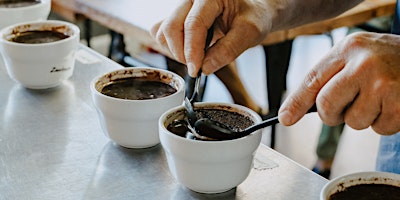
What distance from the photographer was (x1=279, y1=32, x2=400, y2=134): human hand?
0.86 m

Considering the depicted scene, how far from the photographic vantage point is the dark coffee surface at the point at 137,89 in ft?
3.60

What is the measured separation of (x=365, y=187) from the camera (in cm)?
87

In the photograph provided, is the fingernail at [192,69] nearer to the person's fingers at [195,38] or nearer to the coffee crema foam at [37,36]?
the person's fingers at [195,38]

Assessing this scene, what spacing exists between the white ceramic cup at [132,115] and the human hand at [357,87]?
0.75 feet

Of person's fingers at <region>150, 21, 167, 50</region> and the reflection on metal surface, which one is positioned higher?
person's fingers at <region>150, 21, 167, 50</region>

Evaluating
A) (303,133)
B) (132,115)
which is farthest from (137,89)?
(303,133)

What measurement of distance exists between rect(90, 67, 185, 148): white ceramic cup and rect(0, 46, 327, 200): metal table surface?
0.03 metres

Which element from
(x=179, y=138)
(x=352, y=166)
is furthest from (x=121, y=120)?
(x=352, y=166)

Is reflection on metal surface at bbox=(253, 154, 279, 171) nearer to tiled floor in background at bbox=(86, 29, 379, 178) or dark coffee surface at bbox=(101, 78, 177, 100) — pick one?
dark coffee surface at bbox=(101, 78, 177, 100)

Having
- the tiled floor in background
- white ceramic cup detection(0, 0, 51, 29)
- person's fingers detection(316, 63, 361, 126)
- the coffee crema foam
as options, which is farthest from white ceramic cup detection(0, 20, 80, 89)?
the tiled floor in background

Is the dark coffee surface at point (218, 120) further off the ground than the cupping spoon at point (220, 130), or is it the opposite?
the cupping spoon at point (220, 130)

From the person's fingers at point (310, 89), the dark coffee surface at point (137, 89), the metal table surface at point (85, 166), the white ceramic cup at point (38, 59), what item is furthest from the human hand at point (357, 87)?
the white ceramic cup at point (38, 59)

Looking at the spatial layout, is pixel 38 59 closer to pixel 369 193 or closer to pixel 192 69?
pixel 192 69

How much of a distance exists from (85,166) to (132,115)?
0.37 feet
